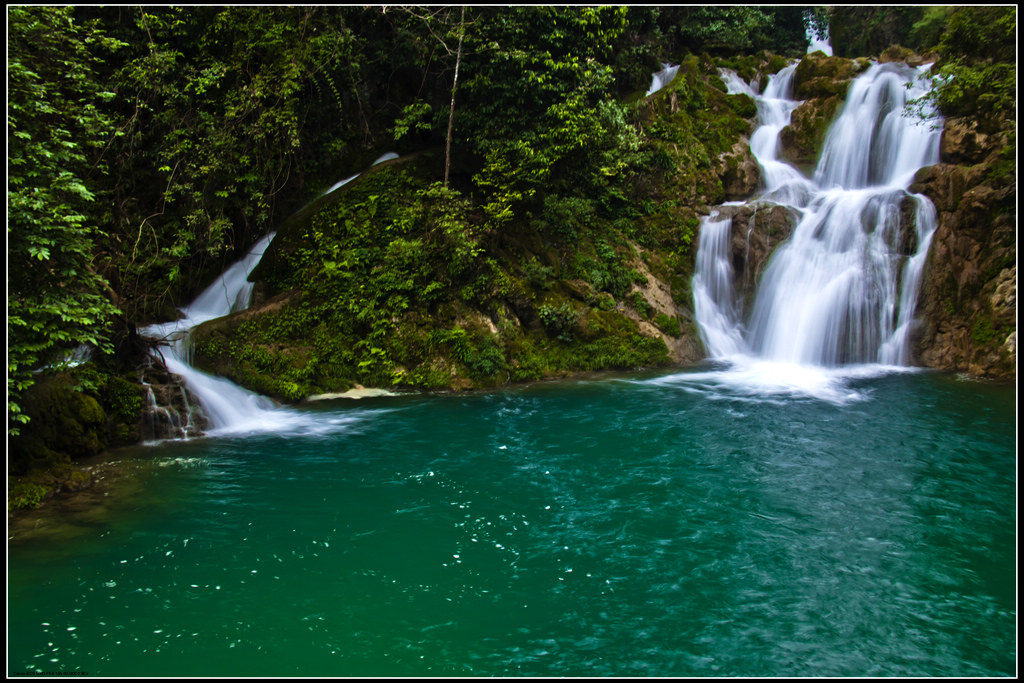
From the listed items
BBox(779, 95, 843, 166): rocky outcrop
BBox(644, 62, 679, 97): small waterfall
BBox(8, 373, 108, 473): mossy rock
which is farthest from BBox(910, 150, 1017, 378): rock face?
BBox(8, 373, 108, 473): mossy rock

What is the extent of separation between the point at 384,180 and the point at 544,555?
10.6 m

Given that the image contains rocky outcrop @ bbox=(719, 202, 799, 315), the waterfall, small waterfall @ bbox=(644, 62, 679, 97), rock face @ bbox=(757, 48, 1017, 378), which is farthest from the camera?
small waterfall @ bbox=(644, 62, 679, 97)

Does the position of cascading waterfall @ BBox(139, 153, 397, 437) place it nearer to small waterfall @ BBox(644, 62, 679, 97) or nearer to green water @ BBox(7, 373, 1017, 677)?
green water @ BBox(7, 373, 1017, 677)

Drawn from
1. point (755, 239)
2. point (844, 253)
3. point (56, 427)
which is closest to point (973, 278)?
point (844, 253)

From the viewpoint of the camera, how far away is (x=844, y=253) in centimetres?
1483

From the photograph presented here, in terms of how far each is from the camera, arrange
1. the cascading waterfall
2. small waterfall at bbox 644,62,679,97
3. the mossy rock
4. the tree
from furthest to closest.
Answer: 1. small waterfall at bbox 644,62,679,97
2. the cascading waterfall
3. the mossy rock
4. the tree

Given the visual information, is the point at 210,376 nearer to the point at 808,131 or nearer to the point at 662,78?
the point at 808,131

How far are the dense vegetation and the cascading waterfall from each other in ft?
1.21

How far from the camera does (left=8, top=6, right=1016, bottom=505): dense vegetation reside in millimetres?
12234

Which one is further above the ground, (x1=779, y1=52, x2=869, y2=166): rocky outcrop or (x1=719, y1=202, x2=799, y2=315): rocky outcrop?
(x1=779, y1=52, x2=869, y2=166): rocky outcrop

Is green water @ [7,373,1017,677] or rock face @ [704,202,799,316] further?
rock face @ [704,202,799,316]

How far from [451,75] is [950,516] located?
12.8 metres

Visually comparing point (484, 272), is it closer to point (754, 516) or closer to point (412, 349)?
point (412, 349)

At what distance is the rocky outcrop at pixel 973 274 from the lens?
12.4m
